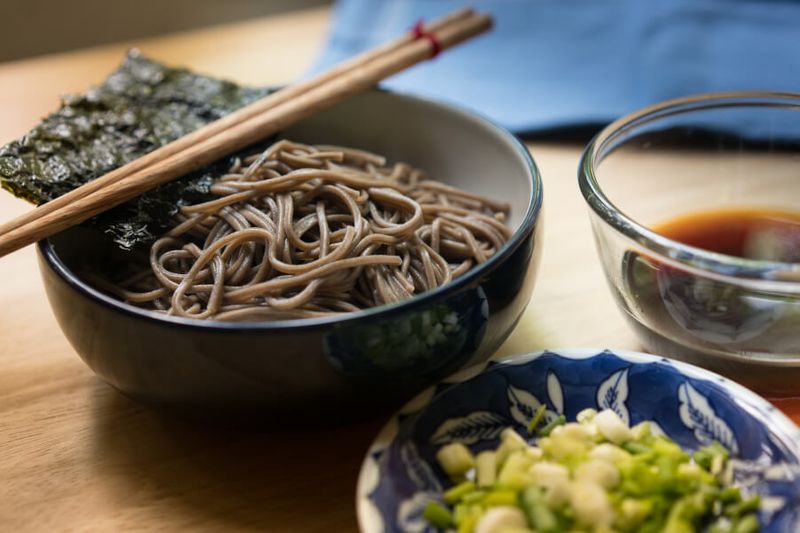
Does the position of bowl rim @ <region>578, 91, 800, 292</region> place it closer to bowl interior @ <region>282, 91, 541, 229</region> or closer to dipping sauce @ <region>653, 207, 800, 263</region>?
dipping sauce @ <region>653, 207, 800, 263</region>

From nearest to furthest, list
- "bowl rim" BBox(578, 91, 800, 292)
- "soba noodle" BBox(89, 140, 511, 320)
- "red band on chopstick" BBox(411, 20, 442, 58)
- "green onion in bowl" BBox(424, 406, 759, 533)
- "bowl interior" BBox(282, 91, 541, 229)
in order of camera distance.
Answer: "green onion in bowl" BBox(424, 406, 759, 533)
"bowl rim" BBox(578, 91, 800, 292)
"soba noodle" BBox(89, 140, 511, 320)
"bowl interior" BBox(282, 91, 541, 229)
"red band on chopstick" BBox(411, 20, 442, 58)

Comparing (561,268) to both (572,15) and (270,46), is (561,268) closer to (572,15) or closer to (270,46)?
(572,15)

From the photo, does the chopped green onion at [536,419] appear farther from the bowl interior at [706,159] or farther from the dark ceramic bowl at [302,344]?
the bowl interior at [706,159]

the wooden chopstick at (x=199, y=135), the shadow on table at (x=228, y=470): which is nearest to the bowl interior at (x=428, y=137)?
the wooden chopstick at (x=199, y=135)

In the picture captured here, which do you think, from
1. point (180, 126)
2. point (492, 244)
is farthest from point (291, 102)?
point (492, 244)

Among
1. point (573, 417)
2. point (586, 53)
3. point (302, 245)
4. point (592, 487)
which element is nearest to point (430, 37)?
point (302, 245)

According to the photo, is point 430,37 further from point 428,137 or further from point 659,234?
point 659,234

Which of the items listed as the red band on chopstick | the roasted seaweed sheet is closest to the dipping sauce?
the red band on chopstick
